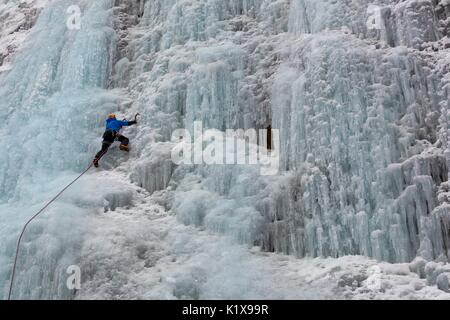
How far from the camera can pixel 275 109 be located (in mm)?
9438

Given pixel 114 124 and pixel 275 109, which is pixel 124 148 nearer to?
pixel 114 124

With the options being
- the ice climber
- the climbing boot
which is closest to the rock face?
the climbing boot

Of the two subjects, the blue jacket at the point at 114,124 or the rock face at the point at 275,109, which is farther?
the blue jacket at the point at 114,124

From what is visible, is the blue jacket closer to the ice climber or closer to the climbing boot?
the ice climber

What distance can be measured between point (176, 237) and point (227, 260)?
0.95 meters

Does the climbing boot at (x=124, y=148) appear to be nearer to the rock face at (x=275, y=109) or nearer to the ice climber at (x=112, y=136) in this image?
the ice climber at (x=112, y=136)

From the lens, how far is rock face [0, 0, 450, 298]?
315 inches

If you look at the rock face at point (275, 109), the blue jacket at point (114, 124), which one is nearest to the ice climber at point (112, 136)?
the blue jacket at point (114, 124)

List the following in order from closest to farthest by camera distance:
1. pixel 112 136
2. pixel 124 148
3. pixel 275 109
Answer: pixel 275 109, pixel 112 136, pixel 124 148

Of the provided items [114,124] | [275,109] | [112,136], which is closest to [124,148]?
[112,136]

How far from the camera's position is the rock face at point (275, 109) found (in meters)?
8.01

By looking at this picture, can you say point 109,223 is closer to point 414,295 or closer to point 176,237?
point 176,237

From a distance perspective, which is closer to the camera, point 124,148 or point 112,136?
point 112,136
